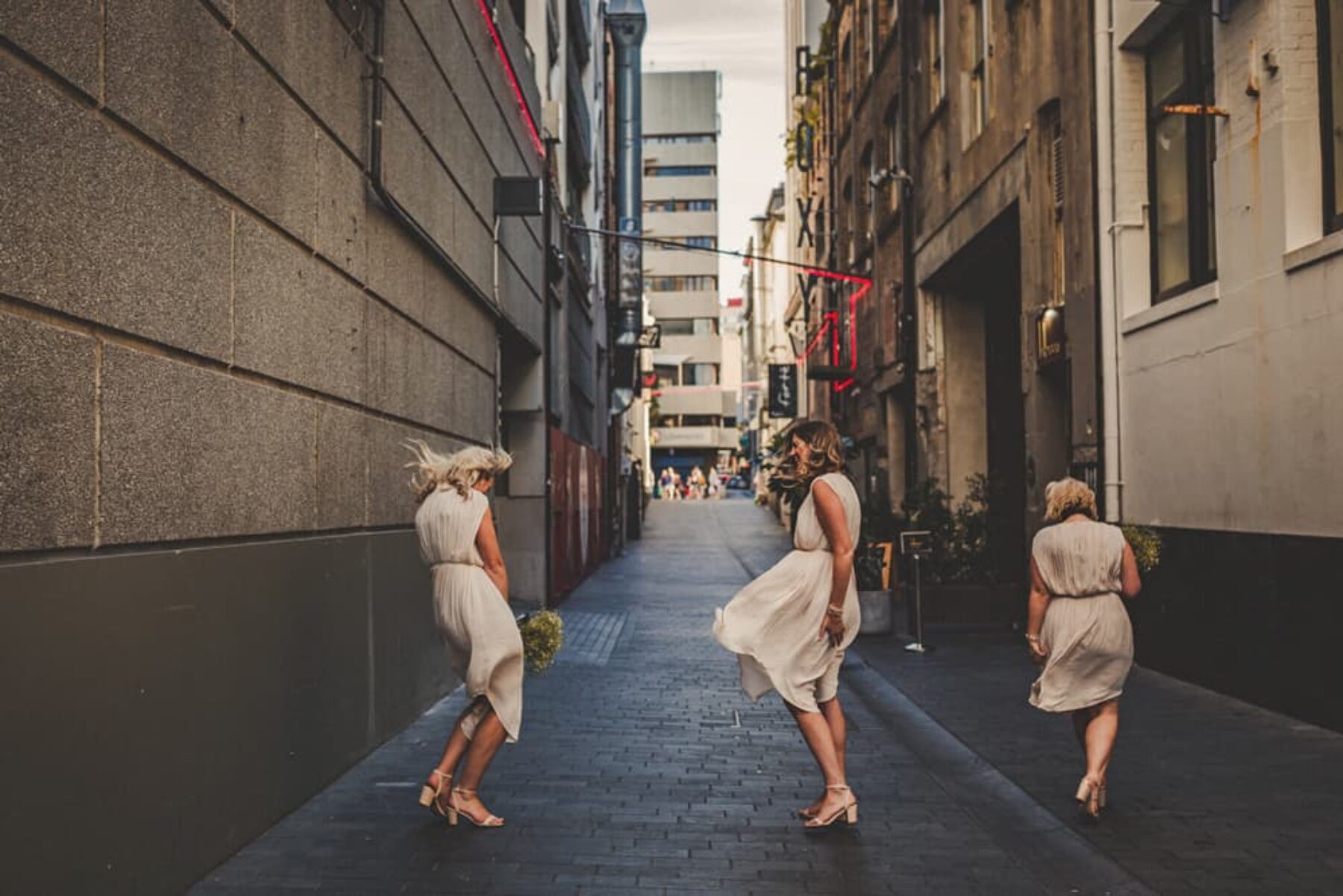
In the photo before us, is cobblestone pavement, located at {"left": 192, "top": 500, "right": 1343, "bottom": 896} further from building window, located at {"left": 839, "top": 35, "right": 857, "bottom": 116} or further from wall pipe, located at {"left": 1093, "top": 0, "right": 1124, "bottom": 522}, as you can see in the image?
building window, located at {"left": 839, "top": 35, "right": 857, "bottom": 116}

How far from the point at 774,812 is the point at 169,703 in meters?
2.88

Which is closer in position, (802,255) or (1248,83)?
(1248,83)

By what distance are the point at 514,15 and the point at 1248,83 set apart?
30.8 feet

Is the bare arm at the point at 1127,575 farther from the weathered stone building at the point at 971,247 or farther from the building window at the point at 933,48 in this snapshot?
the building window at the point at 933,48

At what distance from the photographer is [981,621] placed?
1392cm

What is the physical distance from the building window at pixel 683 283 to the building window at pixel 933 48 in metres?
73.9

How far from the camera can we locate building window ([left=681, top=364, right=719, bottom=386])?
95.6 m

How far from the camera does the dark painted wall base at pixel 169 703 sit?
12.4ft

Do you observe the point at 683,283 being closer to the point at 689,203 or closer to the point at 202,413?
the point at 689,203

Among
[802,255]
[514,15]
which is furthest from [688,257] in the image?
[514,15]

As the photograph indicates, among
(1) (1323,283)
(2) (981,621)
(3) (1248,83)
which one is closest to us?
(1) (1323,283)

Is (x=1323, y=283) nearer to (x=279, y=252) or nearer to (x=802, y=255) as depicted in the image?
(x=279, y=252)

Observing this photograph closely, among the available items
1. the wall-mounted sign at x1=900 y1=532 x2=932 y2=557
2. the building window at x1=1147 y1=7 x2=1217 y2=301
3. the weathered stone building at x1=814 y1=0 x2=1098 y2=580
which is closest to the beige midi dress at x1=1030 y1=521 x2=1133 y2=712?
the building window at x1=1147 y1=7 x2=1217 y2=301

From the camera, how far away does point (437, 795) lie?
19.5 feet
